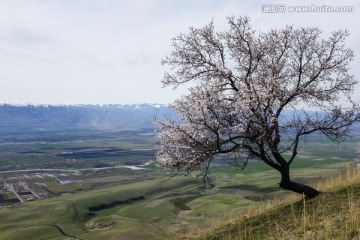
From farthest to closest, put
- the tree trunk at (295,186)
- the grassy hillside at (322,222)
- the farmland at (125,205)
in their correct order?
1. the farmland at (125,205)
2. the tree trunk at (295,186)
3. the grassy hillside at (322,222)

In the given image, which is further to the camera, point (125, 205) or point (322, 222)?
point (125, 205)

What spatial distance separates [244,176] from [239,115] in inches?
6667

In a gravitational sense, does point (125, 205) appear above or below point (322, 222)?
below

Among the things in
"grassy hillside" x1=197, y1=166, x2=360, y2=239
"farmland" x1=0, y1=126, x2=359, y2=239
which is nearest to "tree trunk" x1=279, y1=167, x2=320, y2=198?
"grassy hillside" x1=197, y1=166, x2=360, y2=239

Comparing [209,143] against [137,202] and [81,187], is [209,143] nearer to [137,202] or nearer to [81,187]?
[137,202]

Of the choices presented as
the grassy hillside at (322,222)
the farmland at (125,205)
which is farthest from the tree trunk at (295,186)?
the farmland at (125,205)

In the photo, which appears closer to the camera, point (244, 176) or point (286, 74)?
point (286, 74)

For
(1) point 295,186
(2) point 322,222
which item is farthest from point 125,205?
(2) point 322,222

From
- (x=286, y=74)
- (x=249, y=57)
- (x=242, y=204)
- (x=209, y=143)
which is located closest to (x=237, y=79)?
(x=249, y=57)

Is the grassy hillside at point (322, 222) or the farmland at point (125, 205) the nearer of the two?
the grassy hillside at point (322, 222)

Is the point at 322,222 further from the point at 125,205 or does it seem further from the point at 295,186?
the point at 125,205

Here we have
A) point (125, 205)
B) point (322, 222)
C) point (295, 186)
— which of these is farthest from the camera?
point (125, 205)

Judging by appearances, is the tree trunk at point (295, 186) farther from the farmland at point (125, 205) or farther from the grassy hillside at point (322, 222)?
the farmland at point (125, 205)

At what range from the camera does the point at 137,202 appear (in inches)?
5305
